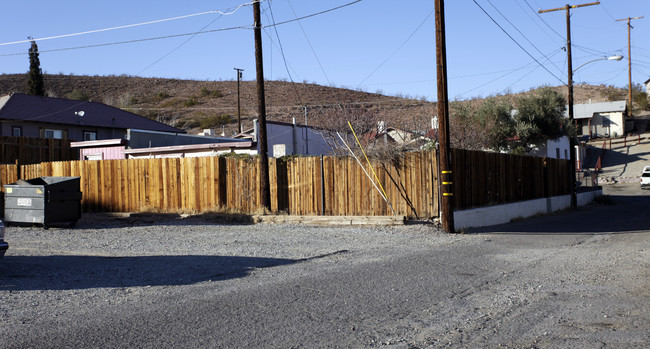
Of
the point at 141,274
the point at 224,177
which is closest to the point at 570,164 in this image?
the point at 224,177

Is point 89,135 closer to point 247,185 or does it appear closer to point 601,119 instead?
point 247,185

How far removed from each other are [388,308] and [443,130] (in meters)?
10.1

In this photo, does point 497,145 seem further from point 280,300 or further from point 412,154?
point 280,300

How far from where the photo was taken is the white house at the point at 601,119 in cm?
6806

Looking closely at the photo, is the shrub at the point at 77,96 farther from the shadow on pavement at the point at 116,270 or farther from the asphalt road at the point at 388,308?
the asphalt road at the point at 388,308

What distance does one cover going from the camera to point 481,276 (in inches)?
392

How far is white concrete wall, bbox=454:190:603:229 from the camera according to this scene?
18.0 meters

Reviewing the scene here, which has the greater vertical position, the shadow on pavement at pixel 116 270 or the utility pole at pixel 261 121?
the utility pole at pixel 261 121

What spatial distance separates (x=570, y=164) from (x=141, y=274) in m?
26.6

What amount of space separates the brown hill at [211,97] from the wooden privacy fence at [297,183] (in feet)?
147

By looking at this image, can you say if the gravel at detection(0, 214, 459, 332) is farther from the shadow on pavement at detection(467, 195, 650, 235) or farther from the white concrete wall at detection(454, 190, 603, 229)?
the shadow on pavement at detection(467, 195, 650, 235)

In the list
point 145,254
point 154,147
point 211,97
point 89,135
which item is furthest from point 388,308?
point 211,97

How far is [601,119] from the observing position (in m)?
69.2

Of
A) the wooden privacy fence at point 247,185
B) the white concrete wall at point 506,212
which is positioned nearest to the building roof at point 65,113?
the wooden privacy fence at point 247,185
